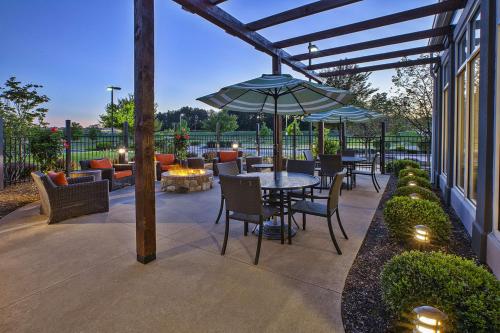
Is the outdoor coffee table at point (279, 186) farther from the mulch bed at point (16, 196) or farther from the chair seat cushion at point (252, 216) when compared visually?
the mulch bed at point (16, 196)

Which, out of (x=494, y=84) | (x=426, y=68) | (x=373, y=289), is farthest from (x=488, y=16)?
(x=426, y=68)

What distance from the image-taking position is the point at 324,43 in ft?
21.6

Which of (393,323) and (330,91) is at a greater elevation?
(330,91)

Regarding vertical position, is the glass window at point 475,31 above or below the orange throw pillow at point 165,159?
above

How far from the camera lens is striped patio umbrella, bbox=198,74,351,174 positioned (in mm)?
3453

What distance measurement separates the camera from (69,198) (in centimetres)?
436

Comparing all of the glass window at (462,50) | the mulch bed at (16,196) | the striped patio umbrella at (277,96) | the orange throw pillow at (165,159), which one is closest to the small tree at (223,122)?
the orange throw pillow at (165,159)

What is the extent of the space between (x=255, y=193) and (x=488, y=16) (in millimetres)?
2982

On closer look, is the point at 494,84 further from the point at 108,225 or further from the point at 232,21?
the point at 108,225

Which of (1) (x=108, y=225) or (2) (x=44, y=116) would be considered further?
(2) (x=44, y=116)

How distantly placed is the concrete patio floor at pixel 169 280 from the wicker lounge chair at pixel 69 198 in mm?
221

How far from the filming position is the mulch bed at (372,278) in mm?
1955

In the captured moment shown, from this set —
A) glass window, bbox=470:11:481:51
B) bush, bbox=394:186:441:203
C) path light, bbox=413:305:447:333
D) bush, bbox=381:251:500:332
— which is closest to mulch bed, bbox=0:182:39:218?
bush, bbox=381:251:500:332

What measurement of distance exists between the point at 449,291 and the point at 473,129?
10.8 feet
